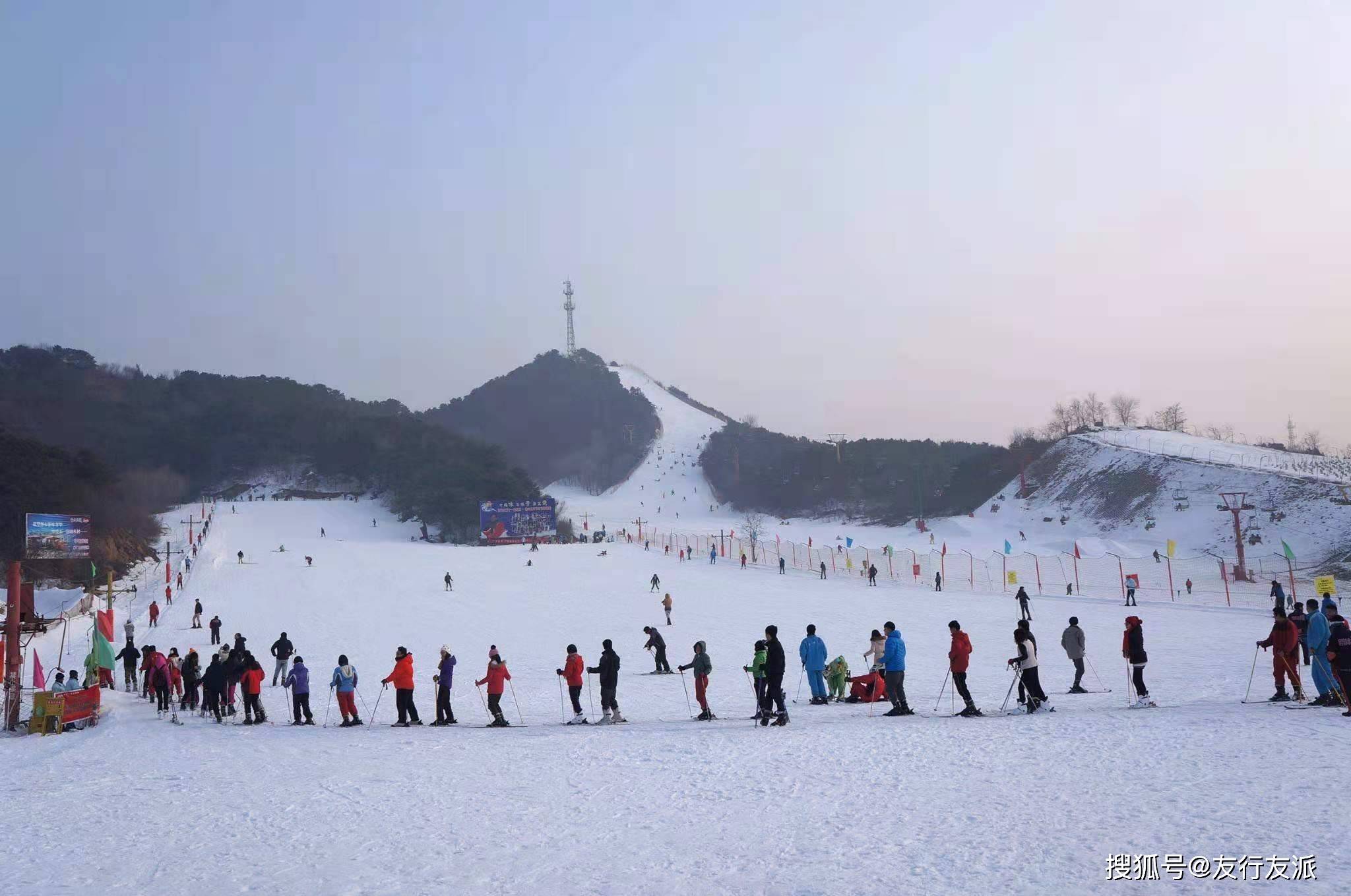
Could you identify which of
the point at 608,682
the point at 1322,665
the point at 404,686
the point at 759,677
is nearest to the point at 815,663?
the point at 759,677

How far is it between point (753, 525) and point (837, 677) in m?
72.6

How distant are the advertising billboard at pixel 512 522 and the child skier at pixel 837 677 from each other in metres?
55.2

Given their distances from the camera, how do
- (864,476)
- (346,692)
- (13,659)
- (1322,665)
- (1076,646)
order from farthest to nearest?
(864,476)
(13,659)
(346,692)
(1076,646)
(1322,665)

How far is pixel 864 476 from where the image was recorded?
105 metres

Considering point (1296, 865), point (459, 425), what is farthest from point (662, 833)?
point (459, 425)

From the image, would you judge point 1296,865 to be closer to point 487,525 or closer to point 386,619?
point 386,619

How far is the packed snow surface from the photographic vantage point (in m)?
6.49

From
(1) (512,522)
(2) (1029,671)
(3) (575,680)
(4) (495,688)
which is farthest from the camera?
(1) (512,522)

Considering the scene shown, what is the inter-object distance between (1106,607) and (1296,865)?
93.8 feet

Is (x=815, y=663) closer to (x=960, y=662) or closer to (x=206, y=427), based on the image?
(x=960, y=662)

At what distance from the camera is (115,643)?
29.6m

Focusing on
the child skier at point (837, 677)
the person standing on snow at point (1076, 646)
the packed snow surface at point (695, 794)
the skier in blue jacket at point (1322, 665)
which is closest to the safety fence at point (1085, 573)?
the packed snow surface at point (695, 794)

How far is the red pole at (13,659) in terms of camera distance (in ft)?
50.5

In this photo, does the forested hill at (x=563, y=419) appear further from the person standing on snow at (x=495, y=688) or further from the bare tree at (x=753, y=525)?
the person standing on snow at (x=495, y=688)
